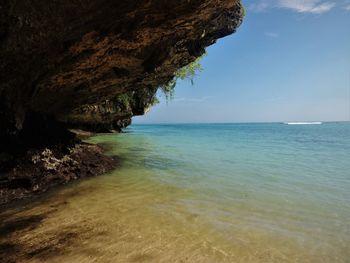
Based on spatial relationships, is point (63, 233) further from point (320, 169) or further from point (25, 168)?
point (320, 169)

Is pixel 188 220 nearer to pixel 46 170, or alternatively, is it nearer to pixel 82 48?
pixel 82 48

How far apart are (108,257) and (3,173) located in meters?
5.65

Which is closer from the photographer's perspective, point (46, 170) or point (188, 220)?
point (188, 220)

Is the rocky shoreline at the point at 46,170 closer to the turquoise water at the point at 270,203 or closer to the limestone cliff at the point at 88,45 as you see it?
the limestone cliff at the point at 88,45

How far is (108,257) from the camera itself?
420 centimetres

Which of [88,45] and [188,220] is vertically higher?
[88,45]

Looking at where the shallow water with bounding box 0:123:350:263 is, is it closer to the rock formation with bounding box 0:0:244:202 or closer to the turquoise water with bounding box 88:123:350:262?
the turquoise water with bounding box 88:123:350:262

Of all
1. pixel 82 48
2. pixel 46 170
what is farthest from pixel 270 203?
pixel 46 170

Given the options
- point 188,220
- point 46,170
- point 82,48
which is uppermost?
point 82,48

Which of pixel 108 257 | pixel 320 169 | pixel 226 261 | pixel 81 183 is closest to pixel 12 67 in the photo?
pixel 81 183

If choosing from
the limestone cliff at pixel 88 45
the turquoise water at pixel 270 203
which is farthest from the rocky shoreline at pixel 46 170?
the turquoise water at pixel 270 203

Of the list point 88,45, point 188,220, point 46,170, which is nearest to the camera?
point 188,220

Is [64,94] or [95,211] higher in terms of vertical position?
[64,94]

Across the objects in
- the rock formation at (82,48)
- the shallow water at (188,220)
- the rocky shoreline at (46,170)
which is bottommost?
the shallow water at (188,220)
